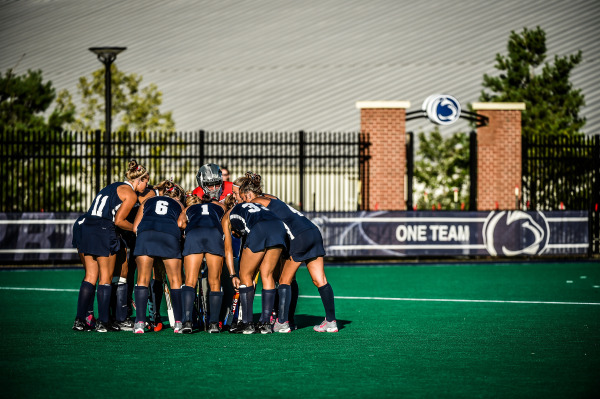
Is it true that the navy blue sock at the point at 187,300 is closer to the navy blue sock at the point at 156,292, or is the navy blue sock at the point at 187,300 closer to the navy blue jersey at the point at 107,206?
the navy blue sock at the point at 156,292

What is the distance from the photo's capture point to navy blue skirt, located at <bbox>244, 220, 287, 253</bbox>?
32.2 ft

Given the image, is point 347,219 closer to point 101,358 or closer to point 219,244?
point 219,244

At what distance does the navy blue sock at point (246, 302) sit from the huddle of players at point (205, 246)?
11 millimetres

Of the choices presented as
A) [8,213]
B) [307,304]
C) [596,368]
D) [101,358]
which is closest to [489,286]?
[307,304]

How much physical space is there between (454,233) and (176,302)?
12.8m

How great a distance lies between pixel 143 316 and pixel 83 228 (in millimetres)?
1215

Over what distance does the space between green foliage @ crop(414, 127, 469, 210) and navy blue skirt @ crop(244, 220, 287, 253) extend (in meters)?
26.2

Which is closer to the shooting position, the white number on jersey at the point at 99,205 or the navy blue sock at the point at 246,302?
the navy blue sock at the point at 246,302

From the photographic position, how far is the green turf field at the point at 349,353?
Answer: 7.00m

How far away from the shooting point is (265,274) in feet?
32.9

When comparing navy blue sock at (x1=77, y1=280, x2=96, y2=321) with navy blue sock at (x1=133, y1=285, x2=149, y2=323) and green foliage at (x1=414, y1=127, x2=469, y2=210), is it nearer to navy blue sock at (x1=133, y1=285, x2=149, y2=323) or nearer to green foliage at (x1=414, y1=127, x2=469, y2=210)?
navy blue sock at (x1=133, y1=285, x2=149, y2=323)

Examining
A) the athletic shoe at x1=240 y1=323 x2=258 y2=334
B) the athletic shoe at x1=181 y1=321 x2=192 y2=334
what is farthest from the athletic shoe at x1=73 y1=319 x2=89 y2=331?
the athletic shoe at x1=240 y1=323 x2=258 y2=334

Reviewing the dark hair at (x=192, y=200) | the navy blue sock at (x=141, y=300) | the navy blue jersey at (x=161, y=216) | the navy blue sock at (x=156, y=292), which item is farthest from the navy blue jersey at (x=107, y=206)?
the navy blue sock at (x=156, y=292)

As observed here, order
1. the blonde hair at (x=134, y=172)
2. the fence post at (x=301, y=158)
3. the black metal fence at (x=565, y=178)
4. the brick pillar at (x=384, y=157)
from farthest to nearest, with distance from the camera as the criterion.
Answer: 1. the brick pillar at (x=384, y=157)
2. the black metal fence at (x=565, y=178)
3. the fence post at (x=301, y=158)
4. the blonde hair at (x=134, y=172)
